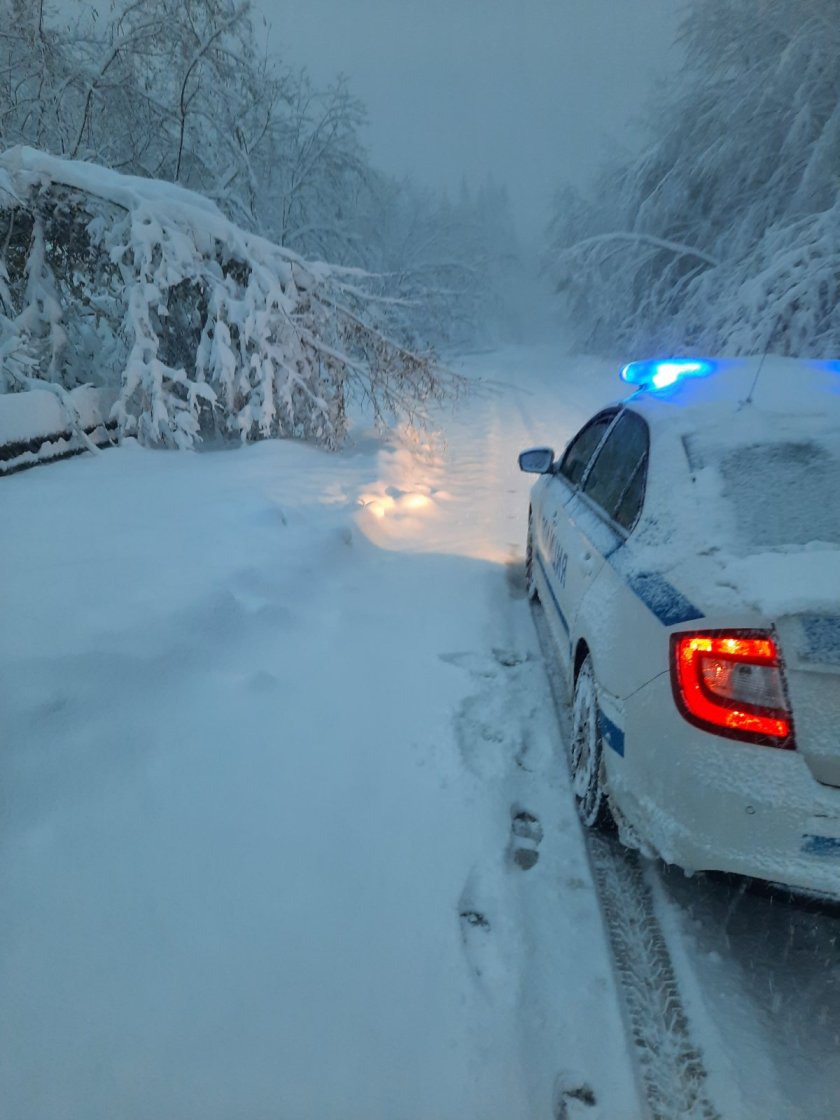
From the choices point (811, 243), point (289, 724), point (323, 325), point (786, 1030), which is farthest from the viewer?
point (811, 243)

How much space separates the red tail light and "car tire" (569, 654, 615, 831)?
588mm

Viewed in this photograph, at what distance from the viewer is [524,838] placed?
2.64m

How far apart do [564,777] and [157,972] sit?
1719mm

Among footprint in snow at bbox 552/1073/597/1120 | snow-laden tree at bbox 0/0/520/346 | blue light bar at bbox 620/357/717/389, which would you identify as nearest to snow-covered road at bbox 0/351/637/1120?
footprint in snow at bbox 552/1073/597/1120

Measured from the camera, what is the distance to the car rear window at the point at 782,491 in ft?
7.00

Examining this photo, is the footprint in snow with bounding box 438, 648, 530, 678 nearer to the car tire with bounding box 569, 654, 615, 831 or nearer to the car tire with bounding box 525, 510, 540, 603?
the car tire with bounding box 525, 510, 540, 603

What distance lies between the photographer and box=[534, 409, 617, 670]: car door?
3.27 meters

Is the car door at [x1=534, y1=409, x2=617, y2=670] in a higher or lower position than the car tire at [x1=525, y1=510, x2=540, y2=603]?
higher

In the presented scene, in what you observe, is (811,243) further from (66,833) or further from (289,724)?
(66,833)

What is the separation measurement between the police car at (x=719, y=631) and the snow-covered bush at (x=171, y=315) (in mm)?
5921

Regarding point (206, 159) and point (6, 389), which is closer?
point (6, 389)

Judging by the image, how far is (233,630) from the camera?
3920 millimetres

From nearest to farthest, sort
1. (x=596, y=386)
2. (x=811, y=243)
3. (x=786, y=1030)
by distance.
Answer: (x=786, y=1030), (x=811, y=243), (x=596, y=386)

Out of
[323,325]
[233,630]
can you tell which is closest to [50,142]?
[323,325]
